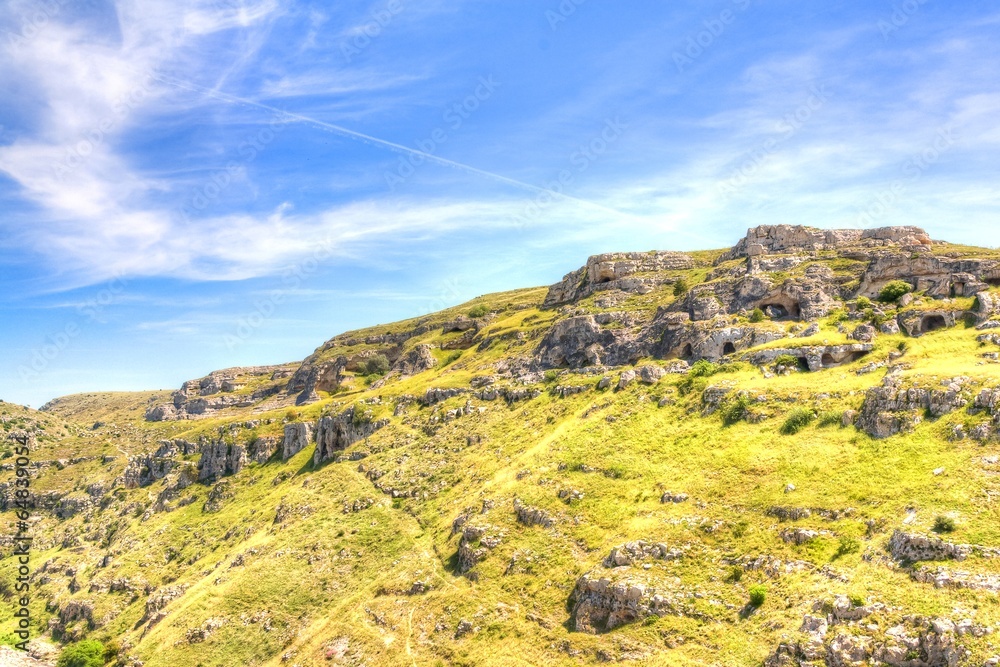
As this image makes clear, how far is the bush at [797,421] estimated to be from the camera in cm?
4503

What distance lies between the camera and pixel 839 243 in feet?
298

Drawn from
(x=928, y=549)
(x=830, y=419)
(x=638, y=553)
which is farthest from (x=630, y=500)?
(x=928, y=549)

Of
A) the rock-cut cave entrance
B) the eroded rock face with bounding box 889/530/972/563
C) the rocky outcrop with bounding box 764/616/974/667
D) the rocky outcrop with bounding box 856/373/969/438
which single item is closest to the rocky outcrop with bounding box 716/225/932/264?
the rock-cut cave entrance

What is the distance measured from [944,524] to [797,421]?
1520cm

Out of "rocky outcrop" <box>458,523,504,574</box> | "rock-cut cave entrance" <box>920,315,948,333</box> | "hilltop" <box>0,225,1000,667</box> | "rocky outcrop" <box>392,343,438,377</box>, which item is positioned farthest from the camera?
"rocky outcrop" <box>392,343,438,377</box>

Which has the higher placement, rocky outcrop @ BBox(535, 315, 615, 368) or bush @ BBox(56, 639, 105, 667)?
rocky outcrop @ BBox(535, 315, 615, 368)

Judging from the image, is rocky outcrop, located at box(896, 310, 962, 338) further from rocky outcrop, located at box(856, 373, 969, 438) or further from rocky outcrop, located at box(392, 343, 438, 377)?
rocky outcrop, located at box(392, 343, 438, 377)

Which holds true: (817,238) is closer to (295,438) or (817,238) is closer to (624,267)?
(624,267)

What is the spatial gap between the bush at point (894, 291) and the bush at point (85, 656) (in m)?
89.7

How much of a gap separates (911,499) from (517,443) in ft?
120

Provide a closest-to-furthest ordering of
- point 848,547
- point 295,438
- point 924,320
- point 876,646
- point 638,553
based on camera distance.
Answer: point 876,646 → point 848,547 → point 638,553 → point 924,320 → point 295,438

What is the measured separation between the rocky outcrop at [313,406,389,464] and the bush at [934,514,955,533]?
62934mm

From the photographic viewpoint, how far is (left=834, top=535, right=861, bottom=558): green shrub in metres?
32.6

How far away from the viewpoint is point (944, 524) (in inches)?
1195
